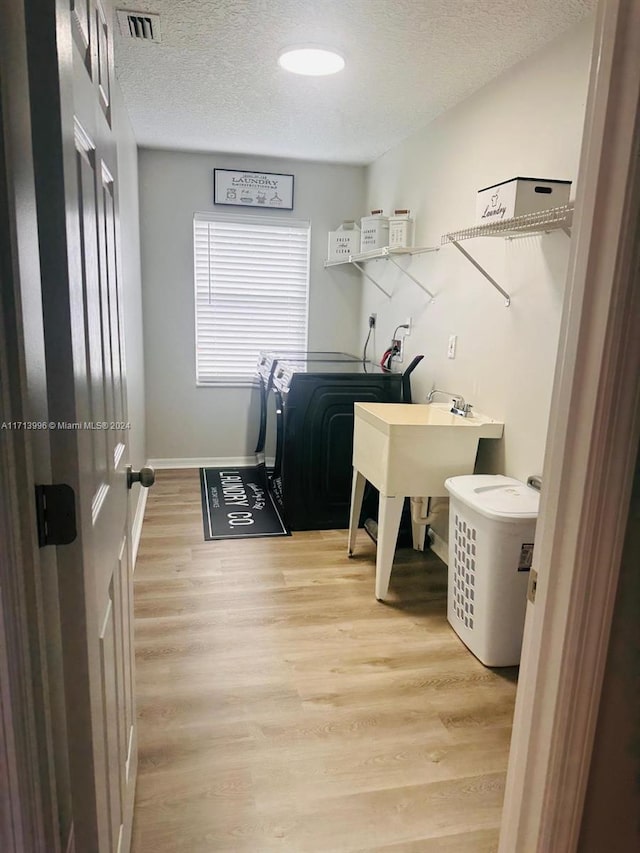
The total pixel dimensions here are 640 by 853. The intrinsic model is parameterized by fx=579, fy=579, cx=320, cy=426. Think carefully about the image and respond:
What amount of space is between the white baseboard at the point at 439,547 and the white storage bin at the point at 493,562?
0.69 meters

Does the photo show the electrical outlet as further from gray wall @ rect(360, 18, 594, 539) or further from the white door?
the white door

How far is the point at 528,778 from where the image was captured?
1046 millimetres

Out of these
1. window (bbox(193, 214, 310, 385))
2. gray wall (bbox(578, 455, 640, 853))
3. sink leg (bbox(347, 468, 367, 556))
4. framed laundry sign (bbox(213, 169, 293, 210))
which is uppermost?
framed laundry sign (bbox(213, 169, 293, 210))

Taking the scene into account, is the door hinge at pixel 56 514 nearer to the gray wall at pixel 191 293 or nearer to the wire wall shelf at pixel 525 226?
the wire wall shelf at pixel 525 226

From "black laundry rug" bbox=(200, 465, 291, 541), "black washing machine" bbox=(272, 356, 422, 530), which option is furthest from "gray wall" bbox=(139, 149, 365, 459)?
"black washing machine" bbox=(272, 356, 422, 530)

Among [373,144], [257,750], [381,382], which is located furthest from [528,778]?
[373,144]

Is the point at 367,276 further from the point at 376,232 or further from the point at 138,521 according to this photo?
the point at 138,521

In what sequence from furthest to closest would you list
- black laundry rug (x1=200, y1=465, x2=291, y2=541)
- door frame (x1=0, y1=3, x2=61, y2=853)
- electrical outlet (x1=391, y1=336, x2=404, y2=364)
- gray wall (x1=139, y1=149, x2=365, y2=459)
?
gray wall (x1=139, y1=149, x2=365, y2=459)
electrical outlet (x1=391, y1=336, x2=404, y2=364)
black laundry rug (x1=200, y1=465, x2=291, y2=541)
door frame (x1=0, y1=3, x2=61, y2=853)

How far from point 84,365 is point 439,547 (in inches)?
105

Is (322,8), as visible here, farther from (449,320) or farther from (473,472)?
(473,472)

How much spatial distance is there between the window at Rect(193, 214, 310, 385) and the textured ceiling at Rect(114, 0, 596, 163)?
779mm

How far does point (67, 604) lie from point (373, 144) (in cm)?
366

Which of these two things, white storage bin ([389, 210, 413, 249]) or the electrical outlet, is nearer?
white storage bin ([389, 210, 413, 249])

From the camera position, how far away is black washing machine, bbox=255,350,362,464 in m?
3.89
